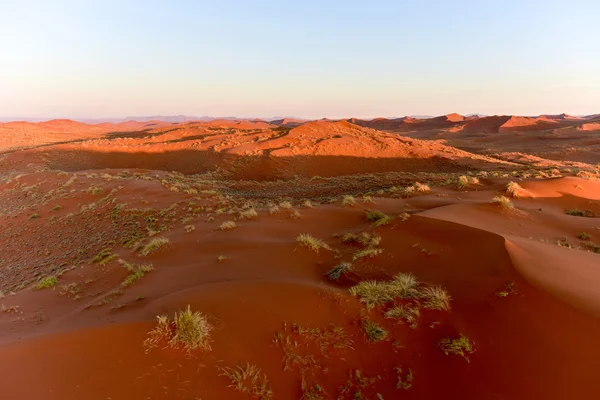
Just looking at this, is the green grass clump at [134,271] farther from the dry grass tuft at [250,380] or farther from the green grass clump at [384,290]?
A: the green grass clump at [384,290]

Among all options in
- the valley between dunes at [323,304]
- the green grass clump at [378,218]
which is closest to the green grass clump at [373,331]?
the valley between dunes at [323,304]

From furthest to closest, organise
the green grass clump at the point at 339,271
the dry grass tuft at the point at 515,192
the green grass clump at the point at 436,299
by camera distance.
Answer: the dry grass tuft at the point at 515,192 < the green grass clump at the point at 339,271 < the green grass clump at the point at 436,299

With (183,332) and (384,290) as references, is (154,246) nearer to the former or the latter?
(183,332)

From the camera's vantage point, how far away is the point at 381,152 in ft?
96.5

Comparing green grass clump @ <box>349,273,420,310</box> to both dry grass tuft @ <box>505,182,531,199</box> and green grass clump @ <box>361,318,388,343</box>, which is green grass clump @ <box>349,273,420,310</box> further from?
dry grass tuft @ <box>505,182,531,199</box>

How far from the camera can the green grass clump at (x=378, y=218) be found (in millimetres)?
7382

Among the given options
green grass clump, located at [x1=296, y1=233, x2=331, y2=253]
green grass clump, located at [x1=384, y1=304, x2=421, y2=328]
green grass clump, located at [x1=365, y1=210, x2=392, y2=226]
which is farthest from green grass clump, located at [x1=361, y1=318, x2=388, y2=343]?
green grass clump, located at [x1=365, y1=210, x2=392, y2=226]

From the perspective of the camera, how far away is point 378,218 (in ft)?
26.2

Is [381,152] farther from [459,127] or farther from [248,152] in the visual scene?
[459,127]

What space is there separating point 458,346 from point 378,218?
15.2ft

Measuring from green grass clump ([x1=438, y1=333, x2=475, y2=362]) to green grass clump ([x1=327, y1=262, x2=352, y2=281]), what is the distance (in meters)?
1.86

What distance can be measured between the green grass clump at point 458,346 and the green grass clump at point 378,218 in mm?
3898

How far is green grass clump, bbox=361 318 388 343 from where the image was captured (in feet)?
12.4

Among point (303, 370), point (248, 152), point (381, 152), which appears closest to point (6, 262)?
point (303, 370)
